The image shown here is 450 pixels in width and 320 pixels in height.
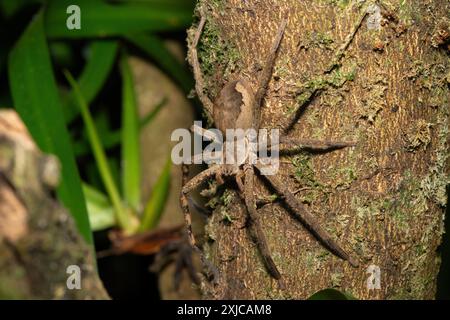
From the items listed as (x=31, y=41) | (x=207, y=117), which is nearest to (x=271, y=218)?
(x=207, y=117)

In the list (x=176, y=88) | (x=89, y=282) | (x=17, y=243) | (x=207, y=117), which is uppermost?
(x=176, y=88)

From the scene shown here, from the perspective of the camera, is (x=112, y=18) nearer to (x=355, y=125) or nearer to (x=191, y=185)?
(x=191, y=185)

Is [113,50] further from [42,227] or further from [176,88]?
[42,227]

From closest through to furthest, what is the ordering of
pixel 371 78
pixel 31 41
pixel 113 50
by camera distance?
pixel 371 78 → pixel 31 41 → pixel 113 50

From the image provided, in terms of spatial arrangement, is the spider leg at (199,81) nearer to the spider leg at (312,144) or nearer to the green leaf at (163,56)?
the spider leg at (312,144)

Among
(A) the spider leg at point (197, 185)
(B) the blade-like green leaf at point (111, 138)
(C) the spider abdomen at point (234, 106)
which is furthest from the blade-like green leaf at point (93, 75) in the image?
(C) the spider abdomen at point (234, 106)

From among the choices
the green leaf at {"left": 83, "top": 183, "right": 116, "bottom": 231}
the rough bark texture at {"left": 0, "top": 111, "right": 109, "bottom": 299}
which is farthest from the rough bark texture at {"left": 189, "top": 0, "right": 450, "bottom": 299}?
the green leaf at {"left": 83, "top": 183, "right": 116, "bottom": 231}
